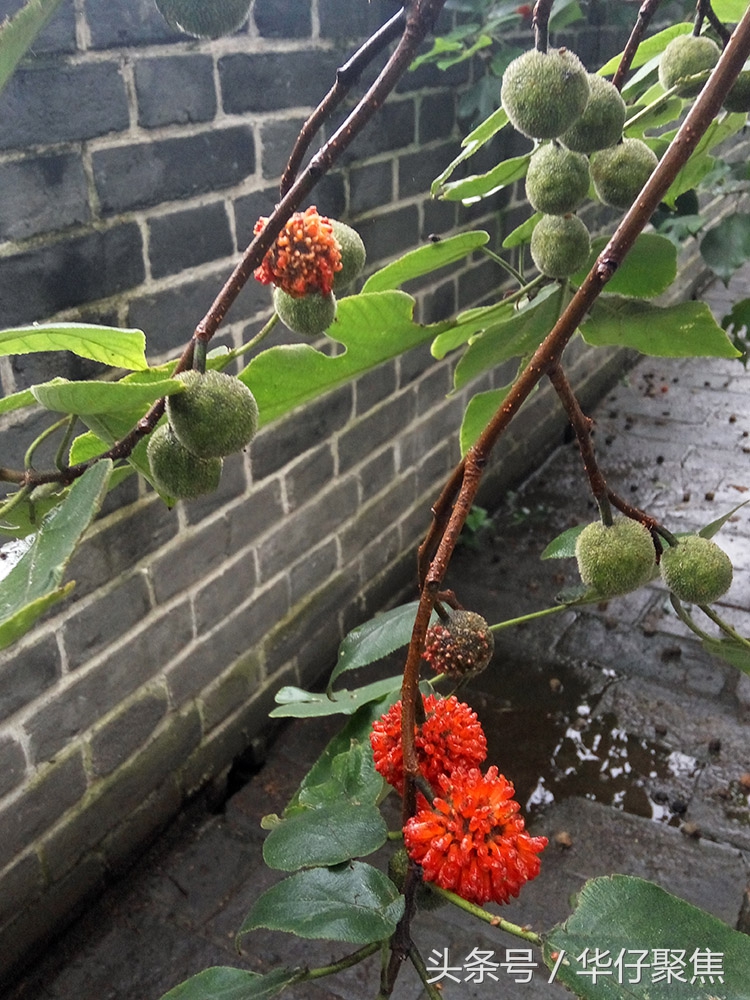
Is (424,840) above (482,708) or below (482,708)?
above

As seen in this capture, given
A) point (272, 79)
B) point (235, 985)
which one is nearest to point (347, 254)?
point (235, 985)

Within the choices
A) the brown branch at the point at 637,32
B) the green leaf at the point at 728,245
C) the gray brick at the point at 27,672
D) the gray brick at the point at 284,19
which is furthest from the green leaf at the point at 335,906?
the green leaf at the point at 728,245

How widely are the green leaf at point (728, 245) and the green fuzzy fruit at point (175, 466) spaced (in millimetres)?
1954

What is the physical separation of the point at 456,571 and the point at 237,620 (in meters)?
0.88

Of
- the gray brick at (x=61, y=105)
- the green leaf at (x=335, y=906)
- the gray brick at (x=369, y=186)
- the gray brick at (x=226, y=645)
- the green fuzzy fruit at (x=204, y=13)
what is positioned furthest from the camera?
the gray brick at (x=369, y=186)

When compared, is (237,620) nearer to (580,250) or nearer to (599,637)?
(599,637)

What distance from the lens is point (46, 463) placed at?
138 centimetres

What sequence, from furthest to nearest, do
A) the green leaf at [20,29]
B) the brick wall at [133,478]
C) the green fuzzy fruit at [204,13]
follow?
1. the brick wall at [133,478]
2. the green fuzzy fruit at [204,13]
3. the green leaf at [20,29]

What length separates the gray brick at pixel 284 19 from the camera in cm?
154

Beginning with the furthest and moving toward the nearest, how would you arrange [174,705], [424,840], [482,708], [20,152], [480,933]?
[482,708] < [174,705] < [480,933] < [20,152] < [424,840]

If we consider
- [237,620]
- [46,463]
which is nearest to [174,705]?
[237,620]

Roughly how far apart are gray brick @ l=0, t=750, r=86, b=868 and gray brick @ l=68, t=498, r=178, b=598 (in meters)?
0.30

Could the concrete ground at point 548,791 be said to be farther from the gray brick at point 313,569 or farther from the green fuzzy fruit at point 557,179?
the green fuzzy fruit at point 557,179

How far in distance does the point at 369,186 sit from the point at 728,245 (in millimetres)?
899
